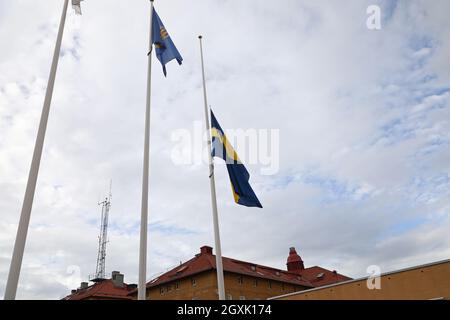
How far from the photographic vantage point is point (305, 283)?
56.2m

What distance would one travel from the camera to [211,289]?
130ft

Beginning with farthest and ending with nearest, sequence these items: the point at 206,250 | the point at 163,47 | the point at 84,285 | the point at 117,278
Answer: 1. the point at 84,285
2. the point at 117,278
3. the point at 206,250
4. the point at 163,47

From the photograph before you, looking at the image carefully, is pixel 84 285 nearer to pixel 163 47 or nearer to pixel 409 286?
pixel 409 286

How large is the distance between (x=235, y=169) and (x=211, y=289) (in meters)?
30.2

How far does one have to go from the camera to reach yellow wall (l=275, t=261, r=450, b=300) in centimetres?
1930

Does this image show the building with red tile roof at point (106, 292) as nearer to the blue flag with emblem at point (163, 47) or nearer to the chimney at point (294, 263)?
the chimney at point (294, 263)

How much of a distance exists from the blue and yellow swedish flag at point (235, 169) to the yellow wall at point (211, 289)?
2873 cm

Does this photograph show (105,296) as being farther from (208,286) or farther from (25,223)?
(25,223)

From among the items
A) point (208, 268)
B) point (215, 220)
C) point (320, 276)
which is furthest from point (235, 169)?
point (320, 276)

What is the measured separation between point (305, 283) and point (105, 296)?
98.4ft

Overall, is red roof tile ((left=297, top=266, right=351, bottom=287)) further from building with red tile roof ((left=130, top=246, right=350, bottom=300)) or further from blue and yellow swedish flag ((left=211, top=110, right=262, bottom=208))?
blue and yellow swedish flag ((left=211, top=110, right=262, bottom=208))
